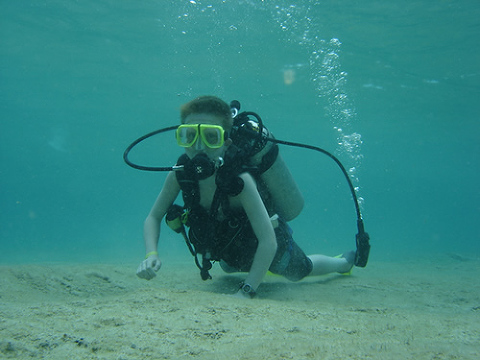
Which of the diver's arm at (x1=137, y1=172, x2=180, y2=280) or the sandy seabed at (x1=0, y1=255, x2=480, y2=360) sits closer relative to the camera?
the sandy seabed at (x1=0, y1=255, x2=480, y2=360)

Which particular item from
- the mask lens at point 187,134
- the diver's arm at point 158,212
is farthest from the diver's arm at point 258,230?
the diver's arm at point 158,212

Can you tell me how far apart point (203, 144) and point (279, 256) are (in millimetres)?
2140

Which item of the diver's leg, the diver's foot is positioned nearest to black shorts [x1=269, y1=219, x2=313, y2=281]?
the diver's leg

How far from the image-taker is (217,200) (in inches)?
145

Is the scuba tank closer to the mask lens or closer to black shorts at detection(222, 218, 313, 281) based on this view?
black shorts at detection(222, 218, 313, 281)

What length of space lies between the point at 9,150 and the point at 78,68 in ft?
207

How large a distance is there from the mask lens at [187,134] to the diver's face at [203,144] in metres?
0.06

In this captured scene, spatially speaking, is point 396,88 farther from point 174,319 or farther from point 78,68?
point 174,319

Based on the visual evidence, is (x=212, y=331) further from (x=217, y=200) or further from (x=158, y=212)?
(x=158, y=212)

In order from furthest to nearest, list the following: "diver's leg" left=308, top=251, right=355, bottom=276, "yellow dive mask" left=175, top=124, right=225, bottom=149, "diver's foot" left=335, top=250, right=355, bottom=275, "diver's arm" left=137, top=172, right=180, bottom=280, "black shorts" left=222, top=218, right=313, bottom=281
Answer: "diver's foot" left=335, top=250, right=355, bottom=275 → "diver's leg" left=308, top=251, right=355, bottom=276 → "black shorts" left=222, top=218, right=313, bottom=281 → "diver's arm" left=137, top=172, right=180, bottom=280 → "yellow dive mask" left=175, top=124, right=225, bottom=149

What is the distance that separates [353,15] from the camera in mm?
13906

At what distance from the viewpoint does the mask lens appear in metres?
3.53

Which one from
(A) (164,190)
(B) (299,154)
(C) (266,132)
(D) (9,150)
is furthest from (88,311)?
(D) (9,150)

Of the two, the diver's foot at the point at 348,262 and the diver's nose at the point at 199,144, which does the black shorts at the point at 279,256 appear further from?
the diver's nose at the point at 199,144
